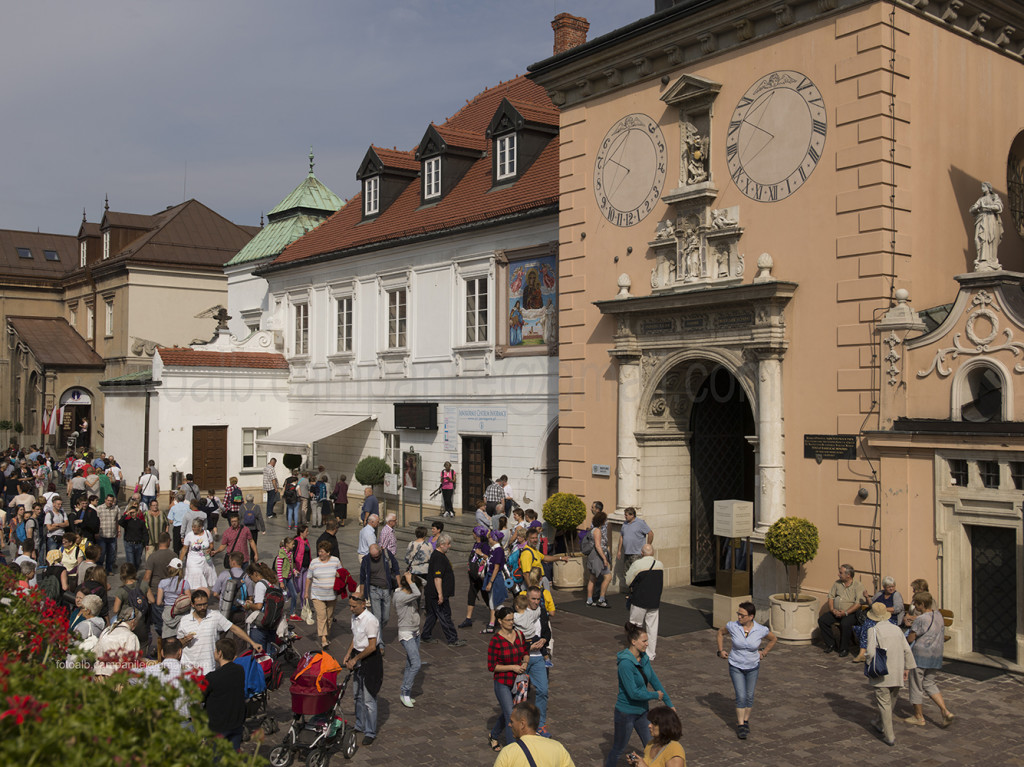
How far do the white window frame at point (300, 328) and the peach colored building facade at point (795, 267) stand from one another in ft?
51.5

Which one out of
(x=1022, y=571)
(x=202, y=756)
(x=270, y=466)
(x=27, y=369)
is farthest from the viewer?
(x=27, y=369)

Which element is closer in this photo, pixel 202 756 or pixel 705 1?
pixel 202 756

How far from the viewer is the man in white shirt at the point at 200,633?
9727 millimetres

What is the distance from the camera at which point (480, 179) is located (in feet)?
88.7

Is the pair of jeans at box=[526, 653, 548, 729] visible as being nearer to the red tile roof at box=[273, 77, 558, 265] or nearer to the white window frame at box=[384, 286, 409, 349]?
the red tile roof at box=[273, 77, 558, 265]

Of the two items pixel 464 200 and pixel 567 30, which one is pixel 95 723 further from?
pixel 567 30

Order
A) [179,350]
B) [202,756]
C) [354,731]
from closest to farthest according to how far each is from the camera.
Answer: [202,756], [354,731], [179,350]

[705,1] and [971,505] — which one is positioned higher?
[705,1]

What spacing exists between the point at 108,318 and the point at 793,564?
4295 cm

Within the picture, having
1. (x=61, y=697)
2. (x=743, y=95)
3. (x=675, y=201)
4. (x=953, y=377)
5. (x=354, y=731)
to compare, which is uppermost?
(x=743, y=95)

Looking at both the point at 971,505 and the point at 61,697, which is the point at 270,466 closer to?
the point at 971,505

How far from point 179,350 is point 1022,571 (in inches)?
1032

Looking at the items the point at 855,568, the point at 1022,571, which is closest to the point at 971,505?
the point at 1022,571

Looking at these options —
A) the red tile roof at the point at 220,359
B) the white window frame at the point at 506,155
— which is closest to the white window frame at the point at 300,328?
the red tile roof at the point at 220,359
